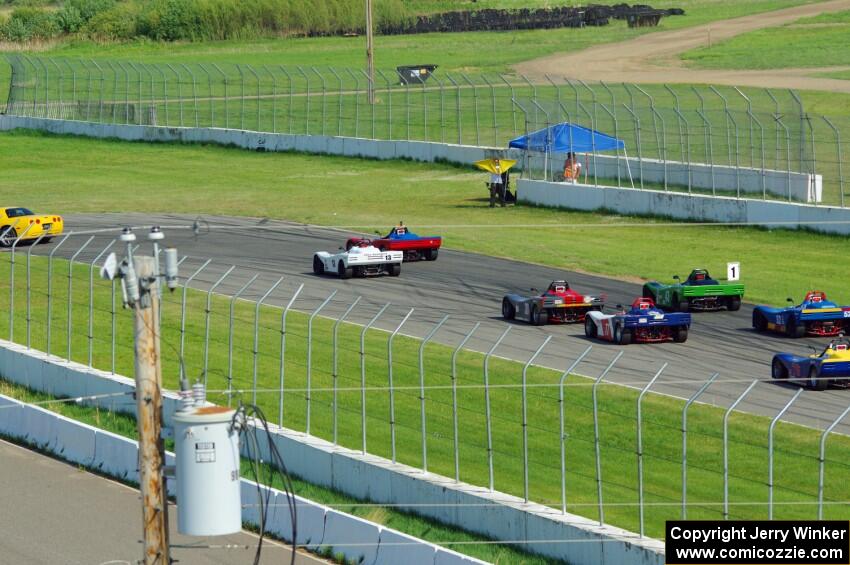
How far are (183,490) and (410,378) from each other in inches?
503

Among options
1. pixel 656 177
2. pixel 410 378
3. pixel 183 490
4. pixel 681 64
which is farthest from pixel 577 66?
pixel 183 490

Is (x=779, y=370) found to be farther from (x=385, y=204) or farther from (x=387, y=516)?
(x=385, y=204)

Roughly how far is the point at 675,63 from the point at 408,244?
2088 inches

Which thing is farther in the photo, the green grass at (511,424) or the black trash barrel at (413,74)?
the black trash barrel at (413,74)

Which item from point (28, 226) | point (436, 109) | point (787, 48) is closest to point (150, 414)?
point (28, 226)

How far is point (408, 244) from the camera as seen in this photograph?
1558 inches

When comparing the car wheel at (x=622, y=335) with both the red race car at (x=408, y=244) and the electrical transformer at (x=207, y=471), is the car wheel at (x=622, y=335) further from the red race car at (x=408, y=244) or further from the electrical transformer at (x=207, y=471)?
the electrical transformer at (x=207, y=471)

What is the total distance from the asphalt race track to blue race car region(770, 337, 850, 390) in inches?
9.3

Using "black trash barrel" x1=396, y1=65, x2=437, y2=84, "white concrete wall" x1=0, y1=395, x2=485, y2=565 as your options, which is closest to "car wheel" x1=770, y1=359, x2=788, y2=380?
"white concrete wall" x1=0, y1=395, x2=485, y2=565

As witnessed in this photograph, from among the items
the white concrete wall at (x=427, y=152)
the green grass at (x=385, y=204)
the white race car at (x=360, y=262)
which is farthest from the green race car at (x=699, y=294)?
the white concrete wall at (x=427, y=152)

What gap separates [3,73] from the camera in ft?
310

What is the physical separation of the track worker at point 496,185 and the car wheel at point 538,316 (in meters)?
18.5

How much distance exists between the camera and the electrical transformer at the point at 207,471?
44.0 feet

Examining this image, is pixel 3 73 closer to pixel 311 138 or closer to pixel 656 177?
pixel 311 138
